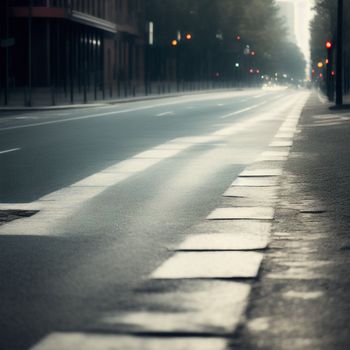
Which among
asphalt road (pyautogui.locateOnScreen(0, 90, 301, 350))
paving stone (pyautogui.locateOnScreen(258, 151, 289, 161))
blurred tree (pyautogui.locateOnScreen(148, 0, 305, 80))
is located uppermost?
blurred tree (pyautogui.locateOnScreen(148, 0, 305, 80))

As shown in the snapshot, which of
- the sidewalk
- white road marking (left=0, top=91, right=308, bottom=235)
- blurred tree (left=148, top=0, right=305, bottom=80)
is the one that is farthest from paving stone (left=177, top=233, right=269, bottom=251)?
blurred tree (left=148, top=0, right=305, bottom=80)

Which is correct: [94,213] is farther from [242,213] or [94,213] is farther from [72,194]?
[72,194]

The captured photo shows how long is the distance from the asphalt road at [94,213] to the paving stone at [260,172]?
248 mm

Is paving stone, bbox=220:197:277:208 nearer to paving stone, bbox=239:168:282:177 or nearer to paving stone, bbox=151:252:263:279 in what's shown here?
paving stone, bbox=239:168:282:177

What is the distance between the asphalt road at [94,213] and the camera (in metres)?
5.98

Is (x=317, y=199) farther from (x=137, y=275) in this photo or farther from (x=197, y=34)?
(x=197, y=34)

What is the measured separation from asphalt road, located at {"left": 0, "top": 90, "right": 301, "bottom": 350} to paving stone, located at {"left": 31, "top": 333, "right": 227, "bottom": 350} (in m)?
0.16

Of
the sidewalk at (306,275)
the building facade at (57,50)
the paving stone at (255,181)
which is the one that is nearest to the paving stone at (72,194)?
the paving stone at (255,181)

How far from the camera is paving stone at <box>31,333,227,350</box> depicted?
15.9ft

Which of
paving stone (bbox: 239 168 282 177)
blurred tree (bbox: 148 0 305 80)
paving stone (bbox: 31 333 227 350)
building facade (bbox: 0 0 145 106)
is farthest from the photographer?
blurred tree (bbox: 148 0 305 80)

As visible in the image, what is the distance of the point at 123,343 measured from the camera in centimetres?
493

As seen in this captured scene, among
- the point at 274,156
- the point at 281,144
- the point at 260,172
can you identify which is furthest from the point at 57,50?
the point at 260,172

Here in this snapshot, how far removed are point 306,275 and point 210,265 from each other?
2.42 feet

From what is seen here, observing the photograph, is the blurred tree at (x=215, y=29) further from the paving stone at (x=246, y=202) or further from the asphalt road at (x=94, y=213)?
the paving stone at (x=246, y=202)
